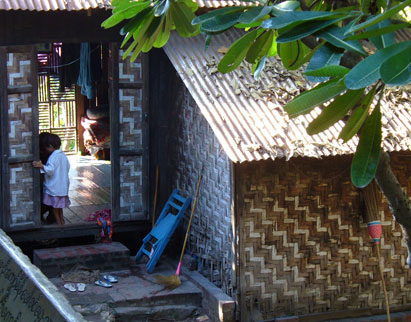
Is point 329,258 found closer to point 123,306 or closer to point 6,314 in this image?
point 123,306

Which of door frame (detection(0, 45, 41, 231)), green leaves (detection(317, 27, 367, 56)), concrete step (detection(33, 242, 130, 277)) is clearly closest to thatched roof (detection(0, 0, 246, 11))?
door frame (detection(0, 45, 41, 231))

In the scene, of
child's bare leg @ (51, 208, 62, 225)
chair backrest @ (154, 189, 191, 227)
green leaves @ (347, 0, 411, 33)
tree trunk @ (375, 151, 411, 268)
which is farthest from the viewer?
child's bare leg @ (51, 208, 62, 225)

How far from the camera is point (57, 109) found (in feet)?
49.2

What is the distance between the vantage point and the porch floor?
1033 cm

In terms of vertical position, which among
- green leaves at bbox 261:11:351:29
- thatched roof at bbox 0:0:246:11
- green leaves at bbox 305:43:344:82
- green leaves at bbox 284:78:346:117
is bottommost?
green leaves at bbox 284:78:346:117

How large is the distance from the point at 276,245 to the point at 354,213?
106cm

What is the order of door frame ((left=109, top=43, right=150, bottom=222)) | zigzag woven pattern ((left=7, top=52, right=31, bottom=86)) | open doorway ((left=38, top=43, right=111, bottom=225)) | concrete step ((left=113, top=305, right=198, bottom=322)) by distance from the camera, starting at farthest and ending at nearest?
1. open doorway ((left=38, top=43, right=111, bottom=225))
2. door frame ((left=109, top=43, right=150, bottom=222))
3. zigzag woven pattern ((left=7, top=52, right=31, bottom=86))
4. concrete step ((left=113, top=305, right=198, bottom=322))

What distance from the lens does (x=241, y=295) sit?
7770 mm

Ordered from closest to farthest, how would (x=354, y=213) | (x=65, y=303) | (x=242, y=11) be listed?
1. (x=242, y=11)
2. (x=65, y=303)
3. (x=354, y=213)

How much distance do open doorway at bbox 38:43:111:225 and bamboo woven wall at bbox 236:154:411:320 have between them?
406cm

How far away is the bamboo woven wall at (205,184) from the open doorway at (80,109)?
2474 mm

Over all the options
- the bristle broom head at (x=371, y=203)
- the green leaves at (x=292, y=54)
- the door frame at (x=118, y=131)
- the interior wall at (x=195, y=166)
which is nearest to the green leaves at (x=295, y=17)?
the green leaves at (x=292, y=54)

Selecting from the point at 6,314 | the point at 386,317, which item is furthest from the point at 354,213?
the point at 6,314

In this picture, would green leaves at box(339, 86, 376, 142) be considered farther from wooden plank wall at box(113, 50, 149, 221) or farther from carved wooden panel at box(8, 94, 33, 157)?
wooden plank wall at box(113, 50, 149, 221)
